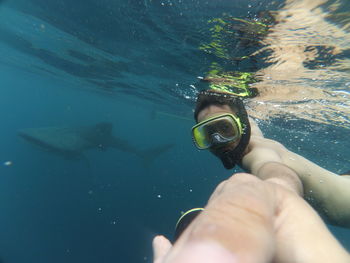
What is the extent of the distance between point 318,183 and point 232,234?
11.9 feet

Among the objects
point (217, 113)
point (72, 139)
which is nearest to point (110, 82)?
point (72, 139)

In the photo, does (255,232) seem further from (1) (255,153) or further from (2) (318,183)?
(2) (318,183)

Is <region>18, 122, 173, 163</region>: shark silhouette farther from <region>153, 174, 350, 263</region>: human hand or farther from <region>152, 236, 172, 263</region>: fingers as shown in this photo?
<region>153, 174, 350, 263</region>: human hand

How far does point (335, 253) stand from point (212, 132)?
3062 mm

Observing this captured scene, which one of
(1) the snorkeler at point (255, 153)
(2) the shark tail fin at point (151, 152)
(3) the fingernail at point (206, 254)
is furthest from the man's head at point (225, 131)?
(2) the shark tail fin at point (151, 152)

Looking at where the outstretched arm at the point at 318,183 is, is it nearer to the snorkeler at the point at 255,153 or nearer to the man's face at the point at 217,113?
the snorkeler at the point at 255,153

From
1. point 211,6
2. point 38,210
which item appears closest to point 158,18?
point 211,6

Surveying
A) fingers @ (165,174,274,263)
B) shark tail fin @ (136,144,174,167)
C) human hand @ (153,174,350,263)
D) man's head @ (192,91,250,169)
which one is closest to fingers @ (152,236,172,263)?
human hand @ (153,174,350,263)

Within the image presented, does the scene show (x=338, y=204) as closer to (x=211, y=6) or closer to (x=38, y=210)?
(x=211, y=6)

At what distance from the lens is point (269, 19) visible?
20.7 ft

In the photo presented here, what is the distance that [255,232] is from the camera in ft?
3.09

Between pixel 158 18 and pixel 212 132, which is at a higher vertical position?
pixel 158 18

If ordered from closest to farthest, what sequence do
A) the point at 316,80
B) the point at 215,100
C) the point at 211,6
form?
the point at 215,100 → the point at 211,6 → the point at 316,80

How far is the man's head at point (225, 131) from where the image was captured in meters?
3.85
